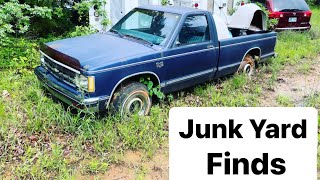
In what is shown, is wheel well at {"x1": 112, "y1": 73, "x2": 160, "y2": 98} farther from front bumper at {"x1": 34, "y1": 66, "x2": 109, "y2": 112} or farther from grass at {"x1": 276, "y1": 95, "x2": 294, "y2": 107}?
grass at {"x1": 276, "y1": 95, "x2": 294, "y2": 107}

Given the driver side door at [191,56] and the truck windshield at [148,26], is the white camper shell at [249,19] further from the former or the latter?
the truck windshield at [148,26]

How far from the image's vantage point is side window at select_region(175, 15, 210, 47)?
5316 mm

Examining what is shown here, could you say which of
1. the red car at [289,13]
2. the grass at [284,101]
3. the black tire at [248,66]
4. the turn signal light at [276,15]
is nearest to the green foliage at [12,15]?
the black tire at [248,66]

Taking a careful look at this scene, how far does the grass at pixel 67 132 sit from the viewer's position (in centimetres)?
377

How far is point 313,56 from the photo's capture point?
8977 mm

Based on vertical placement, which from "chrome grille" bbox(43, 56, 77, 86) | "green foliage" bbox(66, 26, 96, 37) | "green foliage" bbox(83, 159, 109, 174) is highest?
"green foliage" bbox(66, 26, 96, 37)

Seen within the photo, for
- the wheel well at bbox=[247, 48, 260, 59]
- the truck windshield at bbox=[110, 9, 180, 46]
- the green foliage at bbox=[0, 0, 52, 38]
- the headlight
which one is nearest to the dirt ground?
the wheel well at bbox=[247, 48, 260, 59]

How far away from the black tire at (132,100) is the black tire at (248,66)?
2.65m

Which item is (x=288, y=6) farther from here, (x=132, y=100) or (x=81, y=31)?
(x=132, y=100)

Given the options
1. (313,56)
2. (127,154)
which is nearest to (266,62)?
(313,56)

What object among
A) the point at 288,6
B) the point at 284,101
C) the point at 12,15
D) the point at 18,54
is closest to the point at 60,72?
the point at 18,54

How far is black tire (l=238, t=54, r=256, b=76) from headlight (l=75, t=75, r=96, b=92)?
11.7 feet

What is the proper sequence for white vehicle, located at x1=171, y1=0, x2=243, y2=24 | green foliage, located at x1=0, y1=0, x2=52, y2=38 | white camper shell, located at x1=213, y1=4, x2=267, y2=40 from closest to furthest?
green foliage, located at x1=0, y1=0, x2=52, y2=38 < white camper shell, located at x1=213, y1=4, x2=267, y2=40 < white vehicle, located at x1=171, y1=0, x2=243, y2=24

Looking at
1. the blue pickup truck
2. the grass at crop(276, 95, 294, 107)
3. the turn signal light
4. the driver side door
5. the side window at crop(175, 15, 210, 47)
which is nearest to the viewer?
the blue pickup truck
